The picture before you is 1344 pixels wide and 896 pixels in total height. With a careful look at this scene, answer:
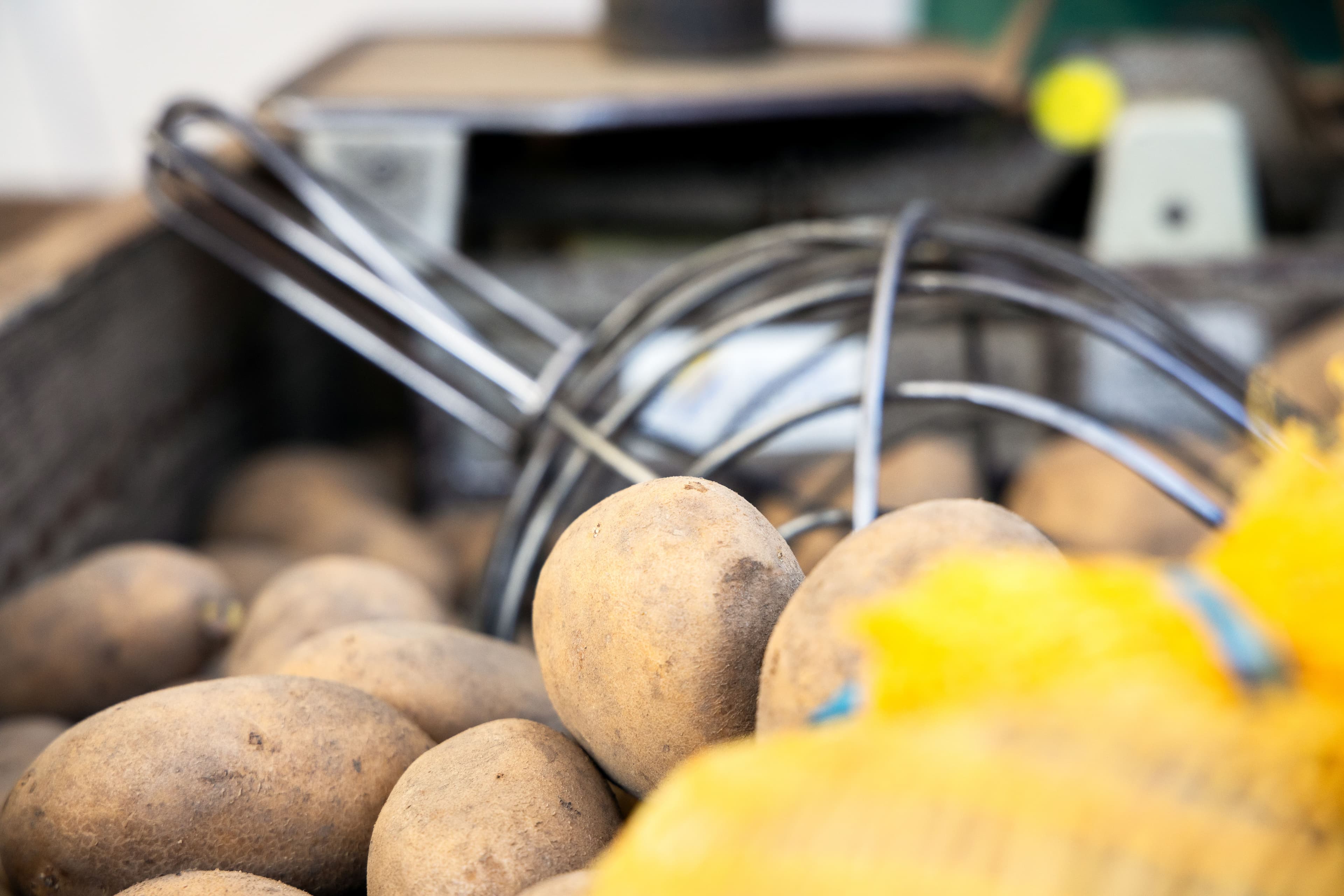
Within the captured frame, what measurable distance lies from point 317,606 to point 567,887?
0.30 metres

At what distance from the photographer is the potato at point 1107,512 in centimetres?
73

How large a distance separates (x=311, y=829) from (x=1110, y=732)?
0.91 ft

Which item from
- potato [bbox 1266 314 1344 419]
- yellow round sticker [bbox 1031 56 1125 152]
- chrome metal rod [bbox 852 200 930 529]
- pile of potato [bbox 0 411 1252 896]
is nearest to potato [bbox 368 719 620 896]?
pile of potato [bbox 0 411 1252 896]

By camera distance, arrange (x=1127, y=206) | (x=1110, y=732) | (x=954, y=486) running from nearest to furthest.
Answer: (x=1110, y=732)
(x=954, y=486)
(x=1127, y=206)

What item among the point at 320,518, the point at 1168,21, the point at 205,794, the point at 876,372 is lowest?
the point at 320,518

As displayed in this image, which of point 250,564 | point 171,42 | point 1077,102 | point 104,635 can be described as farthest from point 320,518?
point 171,42

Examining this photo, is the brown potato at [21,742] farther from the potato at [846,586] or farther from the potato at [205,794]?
the potato at [846,586]

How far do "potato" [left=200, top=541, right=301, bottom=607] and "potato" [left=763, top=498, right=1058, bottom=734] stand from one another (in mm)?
530

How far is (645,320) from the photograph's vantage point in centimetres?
65

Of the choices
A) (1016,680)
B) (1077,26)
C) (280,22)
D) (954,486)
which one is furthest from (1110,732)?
(280,22)

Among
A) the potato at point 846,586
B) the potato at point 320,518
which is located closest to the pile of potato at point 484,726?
the potato at point 846,586

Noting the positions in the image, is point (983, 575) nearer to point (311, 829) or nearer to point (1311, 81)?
point (311, 829)

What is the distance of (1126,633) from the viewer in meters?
0.21

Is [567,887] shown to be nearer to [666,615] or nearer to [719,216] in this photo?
[666,615]
